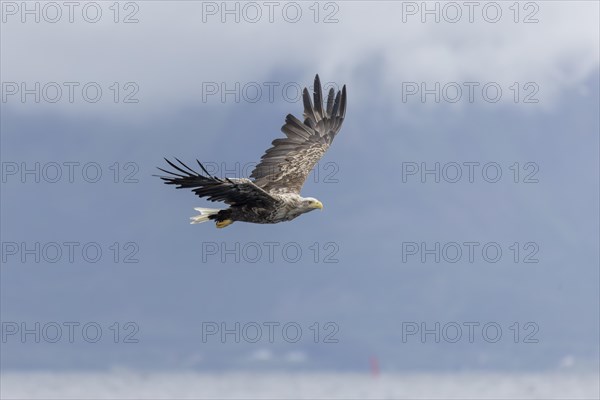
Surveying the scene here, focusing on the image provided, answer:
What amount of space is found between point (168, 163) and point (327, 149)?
859cm

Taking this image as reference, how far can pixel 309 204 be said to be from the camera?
73.7 ft

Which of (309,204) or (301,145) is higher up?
(301,145)

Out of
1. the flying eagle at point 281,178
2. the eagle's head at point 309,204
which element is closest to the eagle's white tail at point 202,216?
the flying eagle at point 281,178

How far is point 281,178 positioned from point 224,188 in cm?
479

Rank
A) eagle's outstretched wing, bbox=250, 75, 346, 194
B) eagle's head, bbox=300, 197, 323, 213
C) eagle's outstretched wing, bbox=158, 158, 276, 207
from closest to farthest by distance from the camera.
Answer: eagle's outstretched wing, bbox=158, 158, 276, 207, eagle's head, bbox=300, 197, 323, 213, eagle's outstretched wing, bbox=250, 75, 346, 194

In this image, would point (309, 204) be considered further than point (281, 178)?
No

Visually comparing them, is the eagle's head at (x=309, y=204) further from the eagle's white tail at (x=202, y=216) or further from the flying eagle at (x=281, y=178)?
the eagle's white tail at (x=202, y=216)

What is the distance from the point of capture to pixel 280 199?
21609 millimetres

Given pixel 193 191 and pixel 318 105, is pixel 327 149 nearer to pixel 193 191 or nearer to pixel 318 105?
pixel 318 105

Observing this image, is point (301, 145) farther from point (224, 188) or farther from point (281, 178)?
point (224, 188)

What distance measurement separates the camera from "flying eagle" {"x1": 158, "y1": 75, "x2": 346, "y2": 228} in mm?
19438

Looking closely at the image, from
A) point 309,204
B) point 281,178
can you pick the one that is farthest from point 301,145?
point 309,204

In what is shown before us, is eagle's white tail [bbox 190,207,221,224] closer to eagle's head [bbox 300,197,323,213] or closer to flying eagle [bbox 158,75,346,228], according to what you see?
flying eagle [bbox 158,75,346,228]

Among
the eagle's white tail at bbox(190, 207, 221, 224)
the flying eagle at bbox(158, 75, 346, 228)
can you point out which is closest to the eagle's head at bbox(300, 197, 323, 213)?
the flying eagle at bbox(158, 75, 346, 228)
